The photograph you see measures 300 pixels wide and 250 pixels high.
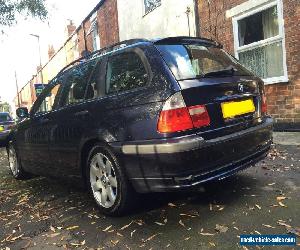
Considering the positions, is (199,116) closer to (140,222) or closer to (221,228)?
(221,228)

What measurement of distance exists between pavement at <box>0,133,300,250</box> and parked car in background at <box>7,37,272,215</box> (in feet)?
1.05

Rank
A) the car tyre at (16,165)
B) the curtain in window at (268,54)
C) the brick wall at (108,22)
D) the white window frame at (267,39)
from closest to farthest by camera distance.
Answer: the car tyre at (16,165), the white window frame at (267,39), the curtain in window at (268,54), the brick wall at (108,22)

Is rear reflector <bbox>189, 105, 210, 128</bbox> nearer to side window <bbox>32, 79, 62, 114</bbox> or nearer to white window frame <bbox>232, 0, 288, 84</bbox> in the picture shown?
side window <bbox>32, 79, 62, 114</bbox>

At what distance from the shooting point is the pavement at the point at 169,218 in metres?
3.16

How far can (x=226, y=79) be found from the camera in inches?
144

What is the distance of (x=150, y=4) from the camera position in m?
15.0

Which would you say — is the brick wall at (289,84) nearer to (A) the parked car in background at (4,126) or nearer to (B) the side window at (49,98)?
(B) the side window at (49,98)

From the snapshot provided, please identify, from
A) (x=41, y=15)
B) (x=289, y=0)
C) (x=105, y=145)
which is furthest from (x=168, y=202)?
(x=41, y=15)

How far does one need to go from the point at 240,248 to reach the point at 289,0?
7.10m

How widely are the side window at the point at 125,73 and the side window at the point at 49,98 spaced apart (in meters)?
1.16

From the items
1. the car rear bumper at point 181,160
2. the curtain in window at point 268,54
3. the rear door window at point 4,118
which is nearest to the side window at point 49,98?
the car rear bumper at point 181,160

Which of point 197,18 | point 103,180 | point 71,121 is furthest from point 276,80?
point 103,180

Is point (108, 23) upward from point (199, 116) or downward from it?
upward

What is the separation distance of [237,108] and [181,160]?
93 cm
